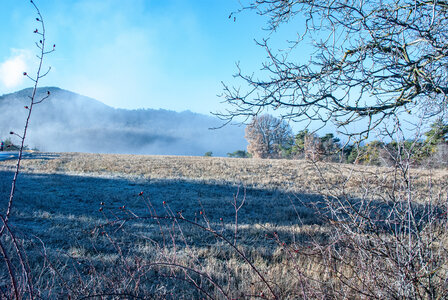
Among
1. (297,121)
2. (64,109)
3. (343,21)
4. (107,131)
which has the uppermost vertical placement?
(64,109)

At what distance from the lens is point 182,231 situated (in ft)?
20.8

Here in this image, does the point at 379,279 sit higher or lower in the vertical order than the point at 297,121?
lower

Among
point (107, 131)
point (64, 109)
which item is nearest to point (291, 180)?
point (107, 131)

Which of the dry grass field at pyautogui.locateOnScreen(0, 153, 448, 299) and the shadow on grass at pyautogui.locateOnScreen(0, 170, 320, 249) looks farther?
the shadow on grass at pyautogui.locateOnScreen(0, 170, 320, 249)

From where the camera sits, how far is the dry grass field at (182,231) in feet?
8.72

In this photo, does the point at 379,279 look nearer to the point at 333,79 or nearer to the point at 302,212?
Answer: the point at 333,79

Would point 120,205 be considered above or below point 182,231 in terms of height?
above

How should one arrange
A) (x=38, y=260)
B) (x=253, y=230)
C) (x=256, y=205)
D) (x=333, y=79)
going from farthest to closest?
(x=256, y=205)
(x=253, y=230)
(x=38, y=260)
(x=333, y=79)

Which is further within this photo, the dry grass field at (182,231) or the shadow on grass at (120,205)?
the shadow on grass at (120,205)

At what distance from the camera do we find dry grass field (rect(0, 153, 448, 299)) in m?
2.66

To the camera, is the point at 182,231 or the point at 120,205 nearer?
the point at 182,231

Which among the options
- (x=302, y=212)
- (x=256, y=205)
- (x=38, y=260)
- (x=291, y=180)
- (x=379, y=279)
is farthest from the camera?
(x=291, y=180)

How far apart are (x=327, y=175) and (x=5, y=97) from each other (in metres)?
156

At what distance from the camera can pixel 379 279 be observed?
2342mm
